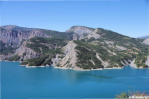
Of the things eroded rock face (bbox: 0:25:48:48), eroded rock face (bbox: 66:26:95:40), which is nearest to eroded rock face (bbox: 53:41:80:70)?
eroded rock face (bbox: 0:25:48:48)

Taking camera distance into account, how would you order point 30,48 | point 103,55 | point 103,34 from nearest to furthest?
point 103,55 < point 30,48 < point 103,34

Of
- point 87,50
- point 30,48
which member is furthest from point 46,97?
point 30,48

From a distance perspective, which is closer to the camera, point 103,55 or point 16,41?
point 103,55

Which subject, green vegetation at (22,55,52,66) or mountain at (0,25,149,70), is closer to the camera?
mountain at (0,25,149,70)

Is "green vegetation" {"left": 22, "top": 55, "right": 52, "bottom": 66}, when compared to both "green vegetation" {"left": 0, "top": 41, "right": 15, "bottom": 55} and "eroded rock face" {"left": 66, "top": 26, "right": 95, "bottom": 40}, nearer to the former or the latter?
"green vegetation" {"left": 0, "top": 41, "right": 15, "bottom": 55}

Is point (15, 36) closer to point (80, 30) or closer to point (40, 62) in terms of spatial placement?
point (80, 30)

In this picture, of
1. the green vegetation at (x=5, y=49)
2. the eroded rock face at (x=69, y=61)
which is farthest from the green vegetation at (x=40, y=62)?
the green vegetation at (x=5, y=49)

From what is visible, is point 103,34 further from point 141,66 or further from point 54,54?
point 141,66

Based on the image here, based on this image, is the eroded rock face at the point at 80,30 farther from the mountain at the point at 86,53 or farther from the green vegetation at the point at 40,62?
the green vegetation at the point at 40,62

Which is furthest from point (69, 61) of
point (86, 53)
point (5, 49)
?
point (5, 49)

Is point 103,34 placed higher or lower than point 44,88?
higher

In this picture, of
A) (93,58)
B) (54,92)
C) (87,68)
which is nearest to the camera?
(54,92)
